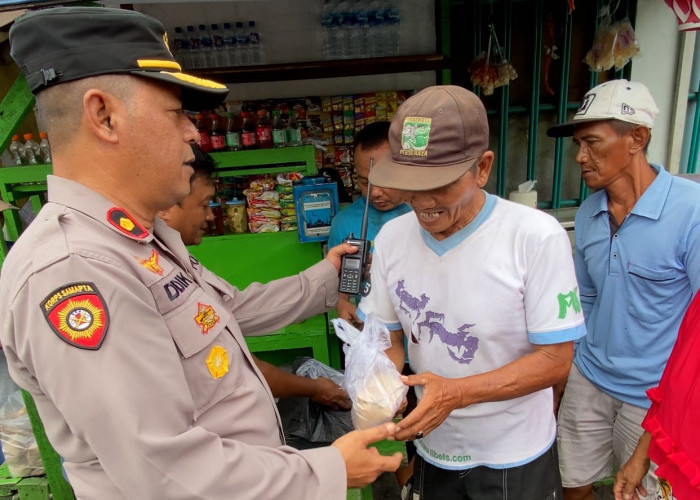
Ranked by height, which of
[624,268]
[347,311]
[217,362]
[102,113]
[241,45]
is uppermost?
[241,45]

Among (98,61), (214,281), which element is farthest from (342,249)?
(98,61)

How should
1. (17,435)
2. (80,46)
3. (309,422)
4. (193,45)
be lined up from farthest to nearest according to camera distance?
(193,45), (17,435), (309,422), (80,46)

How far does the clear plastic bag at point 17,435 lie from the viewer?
2.51 metres

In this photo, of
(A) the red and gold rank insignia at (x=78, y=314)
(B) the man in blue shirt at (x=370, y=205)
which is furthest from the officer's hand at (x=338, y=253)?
(A) the red and gold rank insignia at (x=78, y=314)

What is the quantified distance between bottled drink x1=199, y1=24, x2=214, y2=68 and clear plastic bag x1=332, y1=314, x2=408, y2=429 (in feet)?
11.5

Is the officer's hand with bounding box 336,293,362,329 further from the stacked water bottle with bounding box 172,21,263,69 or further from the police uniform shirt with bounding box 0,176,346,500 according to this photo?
the stacked water bottle with bounding box 172,21,263,69

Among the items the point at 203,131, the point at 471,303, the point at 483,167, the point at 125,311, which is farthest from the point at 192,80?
the point at 203,131

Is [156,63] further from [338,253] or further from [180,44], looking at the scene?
[180,44]

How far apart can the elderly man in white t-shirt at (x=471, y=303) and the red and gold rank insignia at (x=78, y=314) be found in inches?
29.3

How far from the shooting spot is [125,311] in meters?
0.89

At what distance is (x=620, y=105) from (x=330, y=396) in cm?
174

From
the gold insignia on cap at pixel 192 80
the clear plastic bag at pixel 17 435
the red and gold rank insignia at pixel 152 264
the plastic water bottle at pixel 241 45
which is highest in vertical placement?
the plastic water bottle at pixel 241 45

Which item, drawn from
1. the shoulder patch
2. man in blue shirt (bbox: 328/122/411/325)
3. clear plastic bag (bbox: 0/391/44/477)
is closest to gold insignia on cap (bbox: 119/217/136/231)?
the shoulder patch

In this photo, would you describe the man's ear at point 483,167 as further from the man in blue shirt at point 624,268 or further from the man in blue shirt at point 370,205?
the man in blue shirt at point 370,205
